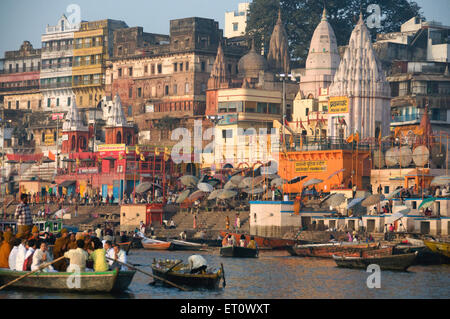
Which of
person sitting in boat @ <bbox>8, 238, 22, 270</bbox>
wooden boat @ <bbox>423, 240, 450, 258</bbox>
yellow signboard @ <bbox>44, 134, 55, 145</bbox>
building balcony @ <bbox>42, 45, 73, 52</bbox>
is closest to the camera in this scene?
person sitting in boat @ <bbox>8, 238, 22, 270</bbox>

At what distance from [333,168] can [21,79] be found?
54412mm

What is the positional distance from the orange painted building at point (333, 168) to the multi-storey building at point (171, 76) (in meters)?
19.7

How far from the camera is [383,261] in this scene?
41.8 meters

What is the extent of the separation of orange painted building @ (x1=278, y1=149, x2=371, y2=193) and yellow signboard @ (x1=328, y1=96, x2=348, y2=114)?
4631 millimetres

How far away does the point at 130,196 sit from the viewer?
7388 centimetres

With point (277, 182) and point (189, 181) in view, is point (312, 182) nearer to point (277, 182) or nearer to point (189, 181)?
point (277, 182)

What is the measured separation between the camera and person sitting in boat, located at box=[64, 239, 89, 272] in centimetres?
3097

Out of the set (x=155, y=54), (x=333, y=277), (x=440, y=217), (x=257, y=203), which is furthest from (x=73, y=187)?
(x=333, y=277)

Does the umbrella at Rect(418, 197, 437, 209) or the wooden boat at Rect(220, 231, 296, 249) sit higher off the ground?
the umbrella at Rect(418, 197, 437, 209)

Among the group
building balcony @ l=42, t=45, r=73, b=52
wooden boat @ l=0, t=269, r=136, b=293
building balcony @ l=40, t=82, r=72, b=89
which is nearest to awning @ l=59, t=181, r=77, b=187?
building balcony @ l=40, t=82, r=72, b=89

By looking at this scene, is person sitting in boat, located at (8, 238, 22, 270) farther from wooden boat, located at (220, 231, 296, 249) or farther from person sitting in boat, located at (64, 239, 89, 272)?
wooden boat, located at (220, 231, 296, 249)

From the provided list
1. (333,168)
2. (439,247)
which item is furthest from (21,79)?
(439,247)
